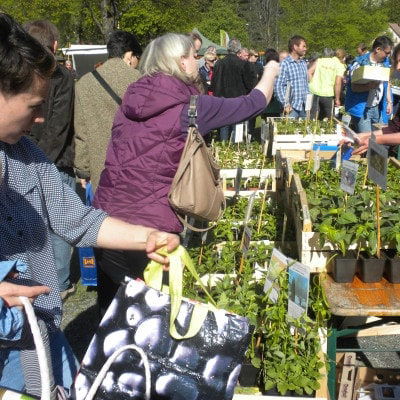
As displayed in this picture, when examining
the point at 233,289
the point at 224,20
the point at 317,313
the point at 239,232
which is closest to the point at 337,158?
the point at 239,232

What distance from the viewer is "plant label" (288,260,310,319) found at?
223 cm

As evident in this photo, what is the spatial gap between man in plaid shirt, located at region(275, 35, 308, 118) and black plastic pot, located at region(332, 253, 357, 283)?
19.3ft

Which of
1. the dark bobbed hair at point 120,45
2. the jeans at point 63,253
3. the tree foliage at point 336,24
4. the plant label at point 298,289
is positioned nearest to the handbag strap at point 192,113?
the plant label at point 298,289

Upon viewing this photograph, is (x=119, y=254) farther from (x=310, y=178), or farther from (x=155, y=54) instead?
(x=310, y=178)

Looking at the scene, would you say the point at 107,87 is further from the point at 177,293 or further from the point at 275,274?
the point at 177,293

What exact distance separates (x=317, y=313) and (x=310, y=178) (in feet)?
5.70

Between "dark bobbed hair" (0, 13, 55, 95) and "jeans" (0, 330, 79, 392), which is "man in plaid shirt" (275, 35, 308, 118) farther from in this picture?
"dark bobbed hair" (0, 13, 55, 95)

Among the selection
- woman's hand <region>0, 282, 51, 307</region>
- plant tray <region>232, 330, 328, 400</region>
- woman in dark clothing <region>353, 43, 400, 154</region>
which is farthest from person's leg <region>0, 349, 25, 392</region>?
woman in dark clothing <region>353, 43, 400, 154</region>

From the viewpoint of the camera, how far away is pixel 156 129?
2529mm

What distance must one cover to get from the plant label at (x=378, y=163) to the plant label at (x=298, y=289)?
0.60m

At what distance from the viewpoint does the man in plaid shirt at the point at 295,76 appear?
8.31 meters

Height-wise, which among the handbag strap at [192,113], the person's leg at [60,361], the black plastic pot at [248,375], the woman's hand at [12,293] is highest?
the handbag strap at [192,113]

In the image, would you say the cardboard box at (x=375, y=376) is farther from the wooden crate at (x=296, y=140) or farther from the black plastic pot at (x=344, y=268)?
the wooden crate at (x=296, y=140)

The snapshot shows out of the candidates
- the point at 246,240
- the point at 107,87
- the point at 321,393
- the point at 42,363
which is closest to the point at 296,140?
the point at 107,87
